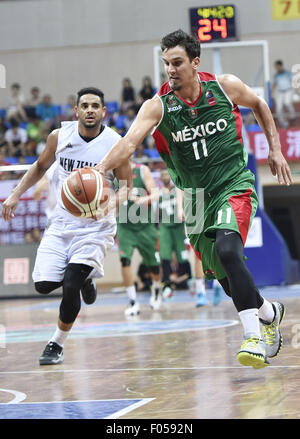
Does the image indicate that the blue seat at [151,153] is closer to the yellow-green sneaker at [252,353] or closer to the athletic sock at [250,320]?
the athletic sock at [250,320]

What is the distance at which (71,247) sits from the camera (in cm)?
671

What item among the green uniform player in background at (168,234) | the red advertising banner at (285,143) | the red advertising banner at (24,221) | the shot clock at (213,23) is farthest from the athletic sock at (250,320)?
the red advertising banner at (285,143)

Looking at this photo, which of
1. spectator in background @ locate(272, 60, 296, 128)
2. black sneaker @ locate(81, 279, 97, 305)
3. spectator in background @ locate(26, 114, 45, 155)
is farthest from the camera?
spectator in background @ locate(26, 114, 45, 155)

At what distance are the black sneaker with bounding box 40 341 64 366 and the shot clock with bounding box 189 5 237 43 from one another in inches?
354

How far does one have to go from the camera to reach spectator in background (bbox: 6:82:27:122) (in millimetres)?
22500

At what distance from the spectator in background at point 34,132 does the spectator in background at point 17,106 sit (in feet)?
1.62

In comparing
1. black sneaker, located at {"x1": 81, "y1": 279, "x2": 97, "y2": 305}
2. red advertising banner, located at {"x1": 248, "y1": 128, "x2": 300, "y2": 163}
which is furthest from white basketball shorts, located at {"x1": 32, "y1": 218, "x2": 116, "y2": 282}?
red advertising banner, located at {"x1": 248, "y1": 128, "x2": 300, "y2": 163}

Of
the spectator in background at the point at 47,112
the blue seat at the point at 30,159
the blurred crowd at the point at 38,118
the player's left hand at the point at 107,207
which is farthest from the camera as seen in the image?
the spectator in background at the point at 47,112

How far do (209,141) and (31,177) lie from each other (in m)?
1.94

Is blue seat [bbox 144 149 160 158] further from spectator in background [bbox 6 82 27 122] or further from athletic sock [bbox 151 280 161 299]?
athletic sock [bbox 151 280 161 299]

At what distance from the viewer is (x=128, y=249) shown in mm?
11773

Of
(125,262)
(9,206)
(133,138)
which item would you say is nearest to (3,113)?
(125,262)

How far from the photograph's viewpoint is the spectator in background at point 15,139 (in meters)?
20.8

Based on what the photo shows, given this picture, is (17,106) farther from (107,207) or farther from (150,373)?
(150,373)
